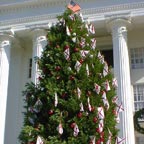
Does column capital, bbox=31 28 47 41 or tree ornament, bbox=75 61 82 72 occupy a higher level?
column capital, bbox=31 28 47 41

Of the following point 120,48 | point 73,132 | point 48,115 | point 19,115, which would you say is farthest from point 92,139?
point 19,115

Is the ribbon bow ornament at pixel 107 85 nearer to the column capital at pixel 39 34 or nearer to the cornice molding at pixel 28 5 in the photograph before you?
the column capital at pixel 39 34

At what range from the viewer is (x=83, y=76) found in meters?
8.85

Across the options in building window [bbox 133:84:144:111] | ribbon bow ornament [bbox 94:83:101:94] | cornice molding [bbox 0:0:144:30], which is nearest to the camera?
ribbon bow ornament [bbox 94:83:101:94]

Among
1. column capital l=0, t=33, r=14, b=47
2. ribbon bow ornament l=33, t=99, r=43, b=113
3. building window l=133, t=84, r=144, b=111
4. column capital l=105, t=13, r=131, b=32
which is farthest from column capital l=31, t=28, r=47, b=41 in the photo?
ribbon bow ornament l=33, t=99, r=43, b=113

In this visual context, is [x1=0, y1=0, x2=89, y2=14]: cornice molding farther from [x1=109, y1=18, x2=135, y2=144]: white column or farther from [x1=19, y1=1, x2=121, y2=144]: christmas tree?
[x1=19, y1=1, x2=121, y2=144]: christmas tree

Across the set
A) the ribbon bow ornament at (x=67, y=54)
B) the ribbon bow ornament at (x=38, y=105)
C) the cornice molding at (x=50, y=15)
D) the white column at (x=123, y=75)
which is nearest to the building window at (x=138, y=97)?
the white column at (x=123, y=75)

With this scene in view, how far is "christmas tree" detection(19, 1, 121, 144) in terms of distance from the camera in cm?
833

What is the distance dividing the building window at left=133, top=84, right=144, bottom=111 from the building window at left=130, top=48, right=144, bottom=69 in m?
1.36

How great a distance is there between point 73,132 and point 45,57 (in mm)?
2409

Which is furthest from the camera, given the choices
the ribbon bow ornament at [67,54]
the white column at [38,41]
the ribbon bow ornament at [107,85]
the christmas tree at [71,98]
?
the white column at [38,41]

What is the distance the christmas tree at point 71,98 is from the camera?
27.3ft

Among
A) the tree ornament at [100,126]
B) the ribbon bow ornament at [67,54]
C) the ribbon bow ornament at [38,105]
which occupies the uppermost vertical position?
the ribbon bow ornament at [67,54]

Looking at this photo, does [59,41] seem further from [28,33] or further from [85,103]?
[28,33]
